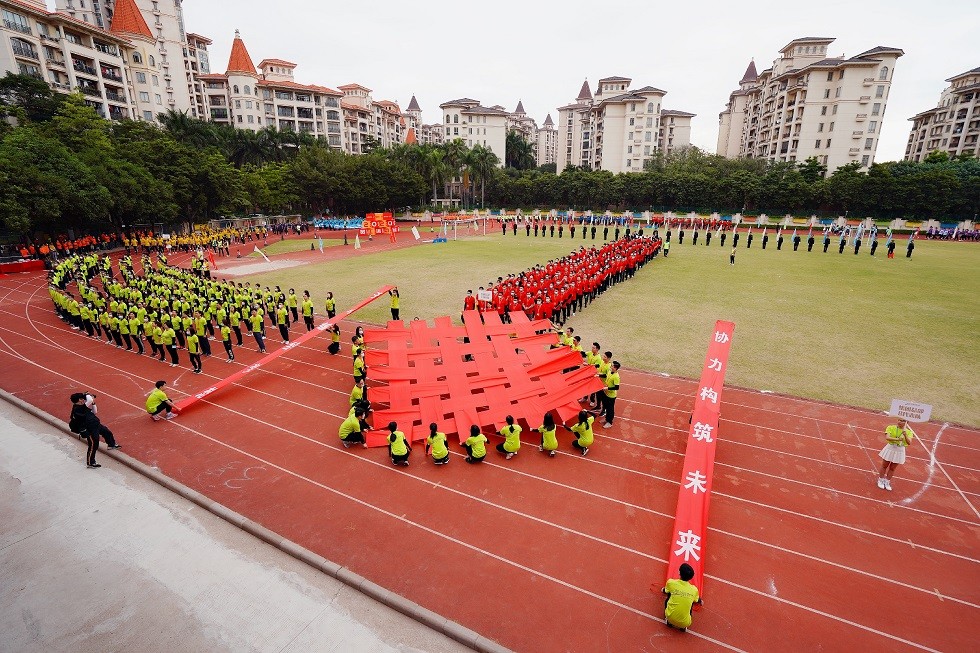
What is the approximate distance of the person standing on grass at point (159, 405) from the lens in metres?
9.09

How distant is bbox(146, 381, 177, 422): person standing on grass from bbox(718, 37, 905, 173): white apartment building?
66.2 m

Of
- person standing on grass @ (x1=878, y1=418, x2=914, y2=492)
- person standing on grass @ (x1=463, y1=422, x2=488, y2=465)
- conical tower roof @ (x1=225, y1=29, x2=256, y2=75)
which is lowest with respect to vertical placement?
person standing on grass @ (x1=463, y1=422, x2=488, y2=465)

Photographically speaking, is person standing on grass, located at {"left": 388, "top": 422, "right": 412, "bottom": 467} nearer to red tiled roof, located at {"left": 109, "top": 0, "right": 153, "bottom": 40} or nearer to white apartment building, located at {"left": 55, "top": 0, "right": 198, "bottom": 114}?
red tiled roof, located at {"left": 109, "top": 0, "right": 153, "bottom": 40}

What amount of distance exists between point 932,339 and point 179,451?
19677mm

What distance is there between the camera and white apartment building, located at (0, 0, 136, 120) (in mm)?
35812

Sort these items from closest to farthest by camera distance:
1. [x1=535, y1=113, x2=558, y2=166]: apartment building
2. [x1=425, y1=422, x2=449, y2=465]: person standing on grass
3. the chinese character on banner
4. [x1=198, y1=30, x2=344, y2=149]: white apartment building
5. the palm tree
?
the chinese character on banner < [x1=425, y1=422, x2=449, y2=465]: person standing on grass < the palm tree < [x1=198, y1=30, x2=344, y2=149]: white apartment building < [x1=535, y1=113, x2=558, y2=166]: apartment building

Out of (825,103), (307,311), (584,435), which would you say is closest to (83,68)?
(307,311)

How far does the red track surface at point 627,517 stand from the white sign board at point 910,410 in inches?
49.0

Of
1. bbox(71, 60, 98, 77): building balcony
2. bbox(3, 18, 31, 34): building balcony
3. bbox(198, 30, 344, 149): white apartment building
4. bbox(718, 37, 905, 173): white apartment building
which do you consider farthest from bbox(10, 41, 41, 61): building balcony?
bbox(718, 37, 905, 173): white apartment building

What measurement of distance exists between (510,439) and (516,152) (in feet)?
257

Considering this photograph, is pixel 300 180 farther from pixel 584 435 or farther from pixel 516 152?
pixel 584 435

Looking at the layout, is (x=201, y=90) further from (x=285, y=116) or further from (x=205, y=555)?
(x=205, y=555)

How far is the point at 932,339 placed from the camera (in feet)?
45.0

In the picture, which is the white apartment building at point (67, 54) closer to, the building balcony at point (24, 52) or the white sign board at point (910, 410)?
the building balcony at point (24, 52)
